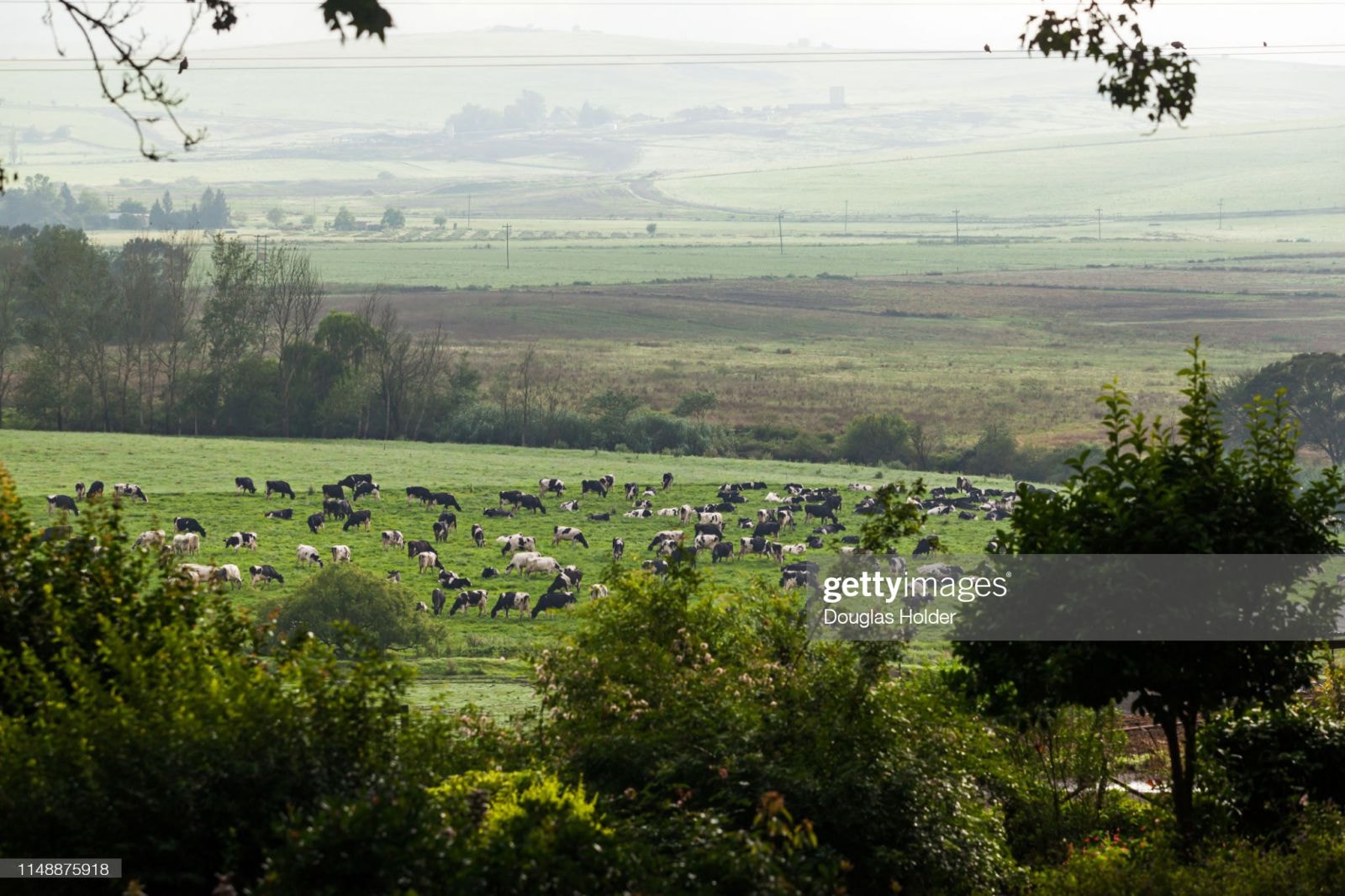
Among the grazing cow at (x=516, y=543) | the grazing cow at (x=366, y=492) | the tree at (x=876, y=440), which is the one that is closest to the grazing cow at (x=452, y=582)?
the grazing cow at (x=516, y=543)

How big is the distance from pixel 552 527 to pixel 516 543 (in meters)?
4.01

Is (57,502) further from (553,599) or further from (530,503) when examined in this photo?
(553,599)

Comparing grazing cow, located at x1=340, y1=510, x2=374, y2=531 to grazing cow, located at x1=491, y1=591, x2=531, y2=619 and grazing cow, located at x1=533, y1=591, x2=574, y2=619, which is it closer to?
grazing cow, located at x1=491, y1=591, x2=531, y2=619

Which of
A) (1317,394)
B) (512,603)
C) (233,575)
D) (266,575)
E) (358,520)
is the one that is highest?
(1317,394)

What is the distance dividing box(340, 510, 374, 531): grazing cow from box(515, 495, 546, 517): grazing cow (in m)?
6.18

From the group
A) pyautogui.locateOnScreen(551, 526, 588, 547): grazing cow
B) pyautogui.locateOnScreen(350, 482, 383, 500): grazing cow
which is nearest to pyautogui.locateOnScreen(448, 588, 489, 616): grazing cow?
pyautogui.locateOnScreen(551, 526, 588, 547): grazing cow

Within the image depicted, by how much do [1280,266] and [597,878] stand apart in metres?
149

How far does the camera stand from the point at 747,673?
30.8 ft

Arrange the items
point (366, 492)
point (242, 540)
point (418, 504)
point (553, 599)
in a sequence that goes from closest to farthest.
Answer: point (553, 599)
point (242, 540)
point (366, 492)
point (418, 504)

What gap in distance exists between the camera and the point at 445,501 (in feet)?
199

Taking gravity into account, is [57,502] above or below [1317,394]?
below

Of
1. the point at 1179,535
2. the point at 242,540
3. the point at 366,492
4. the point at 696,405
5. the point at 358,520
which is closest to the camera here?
the point at 1179,535

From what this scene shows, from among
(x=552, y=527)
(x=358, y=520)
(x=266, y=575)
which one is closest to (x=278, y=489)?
(x=358, y=520)

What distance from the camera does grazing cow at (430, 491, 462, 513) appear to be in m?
60.3
